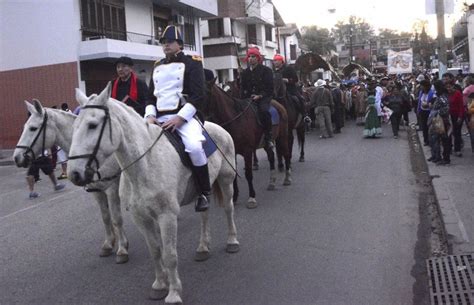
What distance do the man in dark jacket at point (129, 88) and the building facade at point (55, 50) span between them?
47.7 feet

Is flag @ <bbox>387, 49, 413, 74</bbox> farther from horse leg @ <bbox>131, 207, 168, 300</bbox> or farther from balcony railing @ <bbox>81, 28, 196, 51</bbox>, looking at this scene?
horse leg @ <bbox>131, 207, 168, 300</bbox>

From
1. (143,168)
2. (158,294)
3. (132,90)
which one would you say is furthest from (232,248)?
(132,90)

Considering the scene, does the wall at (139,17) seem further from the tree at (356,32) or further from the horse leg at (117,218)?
the tree at (356,32)

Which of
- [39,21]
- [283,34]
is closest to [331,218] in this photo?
[39,21]

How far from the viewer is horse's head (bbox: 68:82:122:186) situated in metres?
3.96

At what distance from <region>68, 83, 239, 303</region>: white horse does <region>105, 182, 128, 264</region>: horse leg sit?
1.21 meters

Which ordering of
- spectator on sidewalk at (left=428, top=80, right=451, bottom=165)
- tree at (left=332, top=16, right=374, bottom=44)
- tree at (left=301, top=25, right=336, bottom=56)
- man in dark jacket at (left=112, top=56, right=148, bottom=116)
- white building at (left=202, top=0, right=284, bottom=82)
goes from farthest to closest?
tree at (left=332, top=16, right=374, bottom=44)
tree at (left=301, top=25, right=336, bottom=56)
white building at (left=202, top=0, right=284, bottom=82)
spectator on sidewalk at (left=428, top=80, right=451, bottom=165)
man in dark jacket at (left=112, top=56, right=148, bottom=116)

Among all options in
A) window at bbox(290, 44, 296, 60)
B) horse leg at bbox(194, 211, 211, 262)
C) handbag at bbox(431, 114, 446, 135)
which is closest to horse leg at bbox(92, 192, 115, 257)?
horse leg at bbox(194, 211, 211, 262)

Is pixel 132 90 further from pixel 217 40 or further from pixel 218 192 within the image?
pixel 217 40

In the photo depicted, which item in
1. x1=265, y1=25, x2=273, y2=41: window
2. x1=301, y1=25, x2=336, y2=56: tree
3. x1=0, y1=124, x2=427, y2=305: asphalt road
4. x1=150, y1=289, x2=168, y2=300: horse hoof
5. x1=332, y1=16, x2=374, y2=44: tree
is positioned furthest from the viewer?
x1=332, y1=16, x2=374, y2=44: tree

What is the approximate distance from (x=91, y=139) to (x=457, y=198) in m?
6.31

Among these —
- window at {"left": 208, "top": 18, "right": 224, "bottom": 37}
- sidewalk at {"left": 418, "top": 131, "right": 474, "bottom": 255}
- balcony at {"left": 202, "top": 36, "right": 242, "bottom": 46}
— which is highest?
window at {"left": 208, "top": 18, "right": 224, "bottom": 37}

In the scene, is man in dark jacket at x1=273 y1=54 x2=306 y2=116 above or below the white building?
below

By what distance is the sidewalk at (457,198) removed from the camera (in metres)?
6.37
